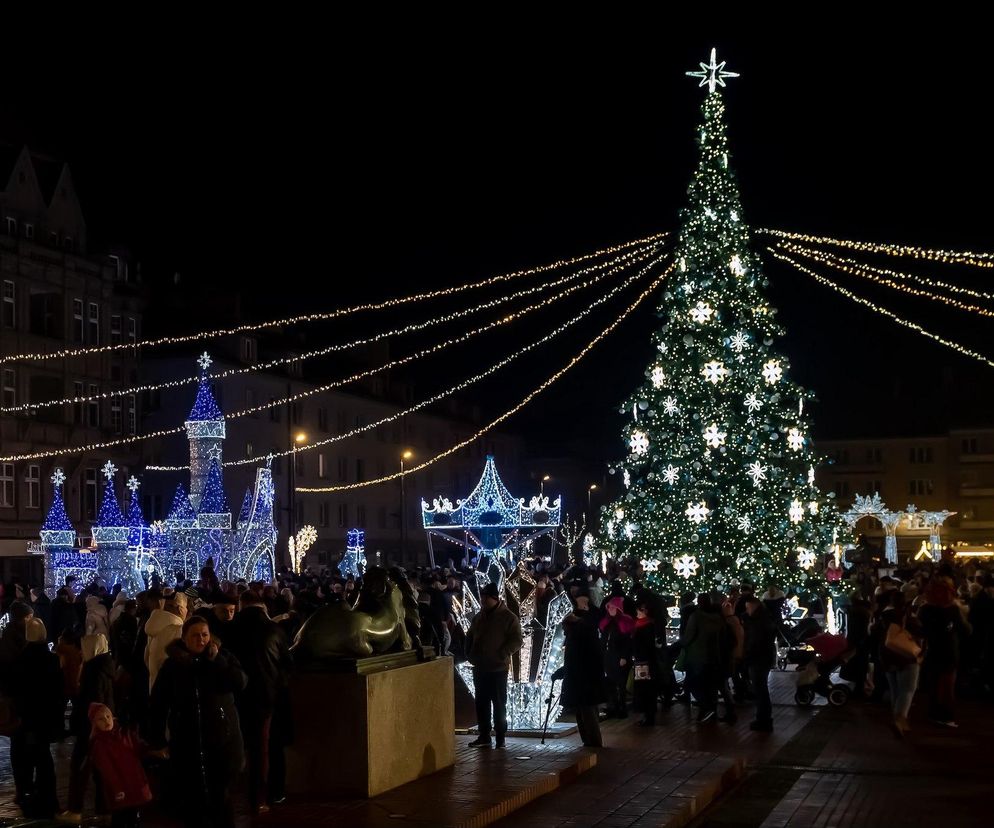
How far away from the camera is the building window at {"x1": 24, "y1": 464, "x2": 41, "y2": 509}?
50.4m

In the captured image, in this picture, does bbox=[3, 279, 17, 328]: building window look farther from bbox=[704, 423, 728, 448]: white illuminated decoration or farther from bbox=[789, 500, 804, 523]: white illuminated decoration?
bbox=[789, 500, 804, 523]: white illuminated decoration

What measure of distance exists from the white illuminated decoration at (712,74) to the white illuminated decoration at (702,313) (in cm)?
455

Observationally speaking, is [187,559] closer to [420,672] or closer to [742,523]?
[742,523]

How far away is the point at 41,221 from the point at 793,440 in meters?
30.8

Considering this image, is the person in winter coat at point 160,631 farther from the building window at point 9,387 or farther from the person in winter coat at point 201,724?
the building window at point 9,387

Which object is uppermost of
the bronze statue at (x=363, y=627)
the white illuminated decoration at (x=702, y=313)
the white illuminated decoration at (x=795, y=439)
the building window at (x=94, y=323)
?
the building window at (x=94, y=323)

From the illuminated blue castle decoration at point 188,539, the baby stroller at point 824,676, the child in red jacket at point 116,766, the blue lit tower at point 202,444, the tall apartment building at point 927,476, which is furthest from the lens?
the tall apartment building at point 927,476

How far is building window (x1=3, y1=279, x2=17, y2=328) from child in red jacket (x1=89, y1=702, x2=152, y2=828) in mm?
42319

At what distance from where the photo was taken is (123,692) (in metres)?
13.1

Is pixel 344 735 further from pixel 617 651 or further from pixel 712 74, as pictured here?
pixel 712 74

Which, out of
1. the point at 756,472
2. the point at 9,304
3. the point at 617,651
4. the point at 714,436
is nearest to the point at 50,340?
the point at 9,304

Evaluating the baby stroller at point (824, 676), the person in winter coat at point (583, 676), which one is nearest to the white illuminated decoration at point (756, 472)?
the baby stroller at point (824, 676)

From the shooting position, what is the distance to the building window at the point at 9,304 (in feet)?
163

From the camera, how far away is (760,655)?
57.5 ft
